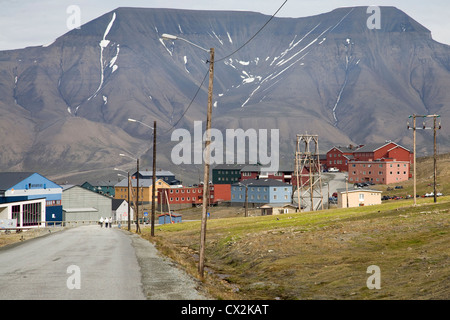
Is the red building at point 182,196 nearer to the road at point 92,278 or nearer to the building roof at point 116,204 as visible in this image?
the building roof at point 116,204

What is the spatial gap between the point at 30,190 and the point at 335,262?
397ft

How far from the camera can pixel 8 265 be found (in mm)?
28078

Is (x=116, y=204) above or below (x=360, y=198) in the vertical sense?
below

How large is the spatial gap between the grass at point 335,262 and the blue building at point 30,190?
9395 cm

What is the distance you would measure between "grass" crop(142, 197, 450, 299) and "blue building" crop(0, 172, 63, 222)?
93949 mm

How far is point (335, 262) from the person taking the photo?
33406 mm

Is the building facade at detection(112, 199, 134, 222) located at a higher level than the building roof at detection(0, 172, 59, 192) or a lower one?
lower

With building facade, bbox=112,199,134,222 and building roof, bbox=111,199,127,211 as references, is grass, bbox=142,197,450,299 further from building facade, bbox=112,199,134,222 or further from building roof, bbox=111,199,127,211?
building roof, bbox=111,199,127,211

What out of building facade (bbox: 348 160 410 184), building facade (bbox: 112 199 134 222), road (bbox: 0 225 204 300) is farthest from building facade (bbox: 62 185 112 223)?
road (bbox: 0 225 204 300)

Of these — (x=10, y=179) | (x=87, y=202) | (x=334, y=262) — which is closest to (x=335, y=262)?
(x=334, y=262)

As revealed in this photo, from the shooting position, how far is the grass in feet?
83.1

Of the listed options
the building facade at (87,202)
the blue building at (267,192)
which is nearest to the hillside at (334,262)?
the building facade at (87,202)

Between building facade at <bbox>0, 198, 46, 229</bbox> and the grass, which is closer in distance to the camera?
the grass

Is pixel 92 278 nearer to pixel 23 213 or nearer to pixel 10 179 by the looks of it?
pixel 23 213
